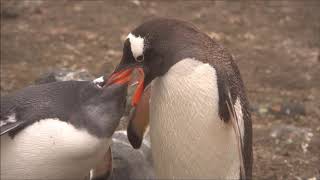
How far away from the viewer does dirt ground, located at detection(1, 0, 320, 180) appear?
4.20m

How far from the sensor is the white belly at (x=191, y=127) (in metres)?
2.72

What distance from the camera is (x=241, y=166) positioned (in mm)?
2854

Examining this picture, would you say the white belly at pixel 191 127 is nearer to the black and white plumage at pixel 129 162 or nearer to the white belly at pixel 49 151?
the white belly at pixel 49 151

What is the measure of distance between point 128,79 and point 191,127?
301 mm

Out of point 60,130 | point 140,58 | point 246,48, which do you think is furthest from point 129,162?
point 246,48

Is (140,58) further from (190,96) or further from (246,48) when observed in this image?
(246,48)

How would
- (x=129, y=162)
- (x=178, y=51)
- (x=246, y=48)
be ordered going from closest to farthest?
(x=178, y=51), (x=129, y=162), (x=246, y=48)

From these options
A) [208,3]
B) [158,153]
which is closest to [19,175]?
[158,153]

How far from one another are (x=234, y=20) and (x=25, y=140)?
3.93 m

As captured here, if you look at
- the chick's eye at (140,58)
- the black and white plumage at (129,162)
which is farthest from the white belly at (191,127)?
the black and white plumage at (129,162)

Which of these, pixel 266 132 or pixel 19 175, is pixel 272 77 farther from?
pixel 19 175

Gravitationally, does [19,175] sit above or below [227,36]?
above

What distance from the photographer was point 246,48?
19.5 feet

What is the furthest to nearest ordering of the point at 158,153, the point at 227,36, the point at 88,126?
the point at 227,36 → the point at 158,153 → the point at 88,126
